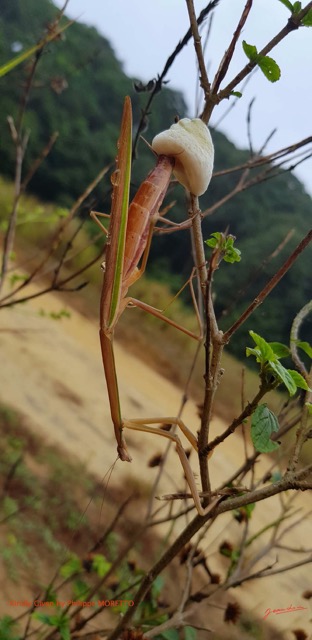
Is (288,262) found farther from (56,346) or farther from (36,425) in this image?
(56,346)

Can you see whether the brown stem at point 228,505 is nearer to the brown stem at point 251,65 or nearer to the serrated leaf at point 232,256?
the serrated leaf at point 232,256

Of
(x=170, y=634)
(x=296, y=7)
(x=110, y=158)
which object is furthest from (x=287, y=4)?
(x=110, y=158)

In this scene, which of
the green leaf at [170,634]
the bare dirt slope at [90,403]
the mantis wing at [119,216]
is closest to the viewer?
the mantis wing at [119,216]

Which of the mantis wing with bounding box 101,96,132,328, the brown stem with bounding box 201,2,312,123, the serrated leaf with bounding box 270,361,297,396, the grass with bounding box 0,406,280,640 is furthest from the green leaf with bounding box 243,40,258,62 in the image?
the grass with bounding box 0,406,280,640

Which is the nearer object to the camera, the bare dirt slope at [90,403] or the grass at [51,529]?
the grass at [51,529]

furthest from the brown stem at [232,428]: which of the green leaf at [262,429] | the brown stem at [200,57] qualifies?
the brown stem at [200,57]

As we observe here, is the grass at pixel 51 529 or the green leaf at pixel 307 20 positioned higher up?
the green leaf at pixel 307 20

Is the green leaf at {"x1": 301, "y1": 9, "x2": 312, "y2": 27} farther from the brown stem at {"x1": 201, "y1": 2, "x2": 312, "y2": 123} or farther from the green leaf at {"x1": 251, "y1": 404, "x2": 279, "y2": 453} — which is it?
the green leaf at {"x1": 251, "y1": 404, "x2": 279, "y2": 453}
